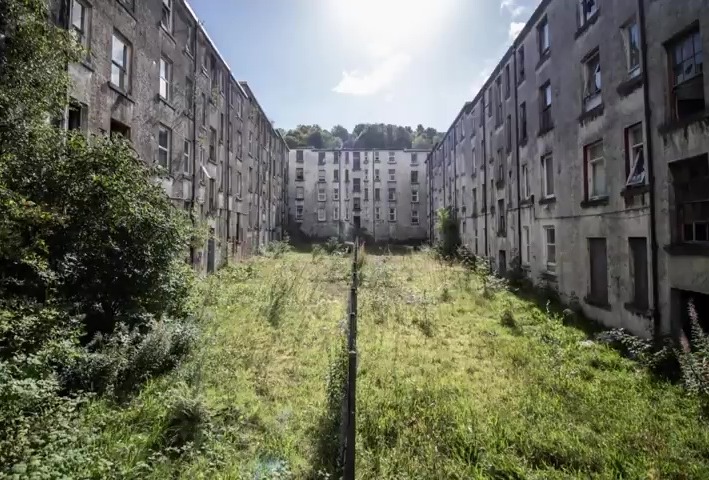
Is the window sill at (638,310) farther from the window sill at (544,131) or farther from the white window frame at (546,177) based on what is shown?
the window sill at (544,131)

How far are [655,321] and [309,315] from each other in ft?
28.4

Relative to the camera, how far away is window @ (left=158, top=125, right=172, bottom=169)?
1527cm

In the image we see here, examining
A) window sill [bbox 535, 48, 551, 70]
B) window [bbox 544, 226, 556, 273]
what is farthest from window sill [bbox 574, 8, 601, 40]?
window [bbox 544, 226, 556, 273]

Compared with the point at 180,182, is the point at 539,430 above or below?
below

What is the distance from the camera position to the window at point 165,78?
50.8ft

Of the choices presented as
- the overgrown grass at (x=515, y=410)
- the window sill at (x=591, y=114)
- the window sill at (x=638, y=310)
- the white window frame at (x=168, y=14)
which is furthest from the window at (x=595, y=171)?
the white window frame at (x=168, y=14)

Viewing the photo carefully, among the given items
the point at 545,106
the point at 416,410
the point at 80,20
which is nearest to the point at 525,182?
the point at 545,106

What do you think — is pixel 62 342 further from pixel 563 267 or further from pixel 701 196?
pixel 563 267

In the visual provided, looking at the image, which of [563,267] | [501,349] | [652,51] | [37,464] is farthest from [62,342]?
A: [563,267]

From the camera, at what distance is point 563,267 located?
13.8 m

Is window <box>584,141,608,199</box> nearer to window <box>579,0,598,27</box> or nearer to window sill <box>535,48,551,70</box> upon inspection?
window <box>579,0,598,27</box>

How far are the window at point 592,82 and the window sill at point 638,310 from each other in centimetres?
596

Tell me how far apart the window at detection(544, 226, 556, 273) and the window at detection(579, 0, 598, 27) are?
275 inches

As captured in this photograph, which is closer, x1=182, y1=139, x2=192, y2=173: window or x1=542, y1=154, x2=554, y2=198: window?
x1=542, y1=154, x2=554, y2=198: window
